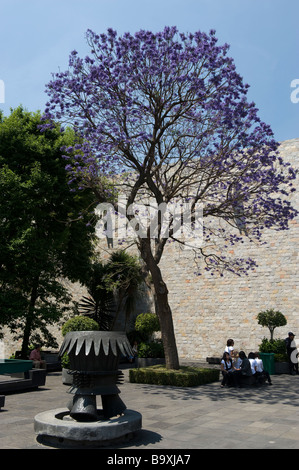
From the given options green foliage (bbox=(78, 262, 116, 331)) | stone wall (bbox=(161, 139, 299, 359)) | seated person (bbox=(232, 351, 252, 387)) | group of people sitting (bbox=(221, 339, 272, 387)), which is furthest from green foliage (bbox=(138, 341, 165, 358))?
green foliage (bbox=(78, 262, 116, 331))

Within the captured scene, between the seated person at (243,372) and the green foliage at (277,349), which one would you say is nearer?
the seated person at (243,372)

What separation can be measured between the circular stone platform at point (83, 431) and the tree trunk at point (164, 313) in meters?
6.62

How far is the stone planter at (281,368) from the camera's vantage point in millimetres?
16250

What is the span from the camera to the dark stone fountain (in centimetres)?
626

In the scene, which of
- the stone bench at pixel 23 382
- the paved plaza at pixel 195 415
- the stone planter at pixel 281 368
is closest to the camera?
the paved plaza at pixel 195 415

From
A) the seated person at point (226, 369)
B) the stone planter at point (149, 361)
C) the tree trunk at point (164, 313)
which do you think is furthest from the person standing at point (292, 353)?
the tree trunk at point (164, 313)

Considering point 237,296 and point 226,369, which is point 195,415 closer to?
point 226,369

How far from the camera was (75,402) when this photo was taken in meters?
6.78

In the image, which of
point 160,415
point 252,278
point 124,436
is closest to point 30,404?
point 160,415

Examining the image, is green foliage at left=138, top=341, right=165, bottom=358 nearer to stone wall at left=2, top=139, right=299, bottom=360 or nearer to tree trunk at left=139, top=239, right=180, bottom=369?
tree trunk at left=139, top=239, right=180, bottom=369

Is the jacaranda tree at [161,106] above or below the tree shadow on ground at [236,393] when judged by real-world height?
above

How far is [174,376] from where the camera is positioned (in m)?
12.5

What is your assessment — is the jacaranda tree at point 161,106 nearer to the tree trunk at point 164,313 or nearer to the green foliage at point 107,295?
the tree trunk at point 164,313

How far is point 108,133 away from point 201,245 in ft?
32.5
